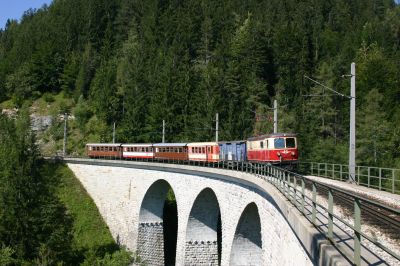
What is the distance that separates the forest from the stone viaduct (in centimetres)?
932

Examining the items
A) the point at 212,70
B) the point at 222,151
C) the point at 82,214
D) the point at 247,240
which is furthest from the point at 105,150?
the point at 247,240

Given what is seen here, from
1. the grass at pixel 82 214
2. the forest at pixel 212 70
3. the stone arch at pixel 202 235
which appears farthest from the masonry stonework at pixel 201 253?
the forest at pixel 212 70

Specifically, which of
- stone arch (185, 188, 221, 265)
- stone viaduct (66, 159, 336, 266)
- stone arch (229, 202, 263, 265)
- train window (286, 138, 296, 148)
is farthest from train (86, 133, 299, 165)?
stone arch (229, 202, 263, 265)

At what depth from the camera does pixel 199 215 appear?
107 feet

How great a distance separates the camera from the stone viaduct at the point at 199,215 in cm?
1288

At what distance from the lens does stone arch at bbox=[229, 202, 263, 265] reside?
74.6 feet

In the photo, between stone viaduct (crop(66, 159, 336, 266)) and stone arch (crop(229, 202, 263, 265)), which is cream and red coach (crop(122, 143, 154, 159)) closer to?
stone viaduct (crop(66, 159, 336, 266))

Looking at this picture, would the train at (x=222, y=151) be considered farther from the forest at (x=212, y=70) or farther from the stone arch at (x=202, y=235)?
the forest at (x=212, y=70)

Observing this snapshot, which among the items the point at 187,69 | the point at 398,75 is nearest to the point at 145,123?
the point at 187,69

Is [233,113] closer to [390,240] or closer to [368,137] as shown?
[368,137]

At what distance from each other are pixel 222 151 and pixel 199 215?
5.13 metres

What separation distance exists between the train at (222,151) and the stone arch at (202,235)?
154 inches

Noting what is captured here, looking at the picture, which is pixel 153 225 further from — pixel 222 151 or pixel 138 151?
pixel 222 151

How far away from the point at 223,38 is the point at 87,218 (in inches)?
1972
